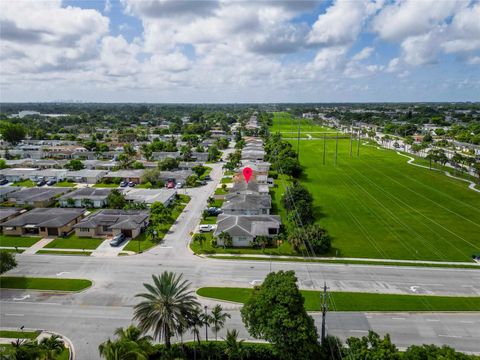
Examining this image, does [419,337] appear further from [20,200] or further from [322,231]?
[20,200]

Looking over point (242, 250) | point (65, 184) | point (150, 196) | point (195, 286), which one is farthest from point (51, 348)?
point (65, 184)

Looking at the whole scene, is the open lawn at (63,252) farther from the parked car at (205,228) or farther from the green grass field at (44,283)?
the parked car at (205,228)

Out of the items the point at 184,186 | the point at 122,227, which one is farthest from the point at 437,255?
the point at 184,186

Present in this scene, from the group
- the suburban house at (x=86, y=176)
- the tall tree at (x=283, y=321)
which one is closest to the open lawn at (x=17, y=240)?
the suburban house at (x=86, y=176)

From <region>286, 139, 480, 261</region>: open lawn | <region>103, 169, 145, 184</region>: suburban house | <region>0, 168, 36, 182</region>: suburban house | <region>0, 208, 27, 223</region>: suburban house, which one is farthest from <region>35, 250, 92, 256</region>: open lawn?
<region>0, 168, 36, 182</region>: suburban house

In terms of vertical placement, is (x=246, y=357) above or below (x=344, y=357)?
below

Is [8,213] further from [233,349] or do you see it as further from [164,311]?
[233,349]

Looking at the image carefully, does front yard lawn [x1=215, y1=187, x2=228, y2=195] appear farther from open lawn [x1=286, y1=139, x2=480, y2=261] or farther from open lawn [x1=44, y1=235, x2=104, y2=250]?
open lawn [x1=44, y1=235, x2=104, y2=250]
